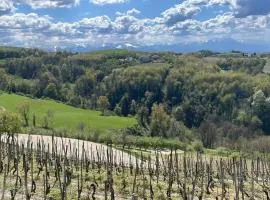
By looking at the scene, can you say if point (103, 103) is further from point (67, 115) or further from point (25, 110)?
point (25, 110)

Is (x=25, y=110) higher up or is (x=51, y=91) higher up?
(x=51, y=91)

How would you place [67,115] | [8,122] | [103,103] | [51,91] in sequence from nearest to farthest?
1. [8,122]
2. [67,115]
3. [103,103]
4. [51,91]

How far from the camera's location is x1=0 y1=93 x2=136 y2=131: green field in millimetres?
149500

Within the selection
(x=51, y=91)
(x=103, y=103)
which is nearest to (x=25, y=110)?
(x=103, y=103)

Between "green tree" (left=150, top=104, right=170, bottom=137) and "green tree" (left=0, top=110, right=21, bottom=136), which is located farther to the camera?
"green tree" (left=150, top=104, right=170, bottom=137)

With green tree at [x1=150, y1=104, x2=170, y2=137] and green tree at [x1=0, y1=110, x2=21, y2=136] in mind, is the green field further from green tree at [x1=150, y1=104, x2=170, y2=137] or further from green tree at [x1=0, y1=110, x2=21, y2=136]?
green tree at [x1=0, y1=110, x2=21, y2=136]

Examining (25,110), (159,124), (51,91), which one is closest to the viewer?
(25,110)

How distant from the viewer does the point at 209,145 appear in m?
142

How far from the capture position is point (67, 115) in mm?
161125

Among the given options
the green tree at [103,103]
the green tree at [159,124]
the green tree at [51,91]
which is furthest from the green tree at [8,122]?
the green tree at [51,91]

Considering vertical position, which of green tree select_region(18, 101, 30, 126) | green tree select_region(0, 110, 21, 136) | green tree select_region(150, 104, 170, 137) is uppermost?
green tree select_region(0, 110, 21, 136)

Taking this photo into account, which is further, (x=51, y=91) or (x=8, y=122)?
(x=51, y=91)

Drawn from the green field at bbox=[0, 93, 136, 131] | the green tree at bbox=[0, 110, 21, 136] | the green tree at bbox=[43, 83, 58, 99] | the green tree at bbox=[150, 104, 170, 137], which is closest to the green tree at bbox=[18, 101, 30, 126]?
the green field at bbox=[0, 93, 136, 131]

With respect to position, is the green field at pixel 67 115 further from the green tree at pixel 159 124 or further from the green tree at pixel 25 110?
the green tree at pixel 159 124
